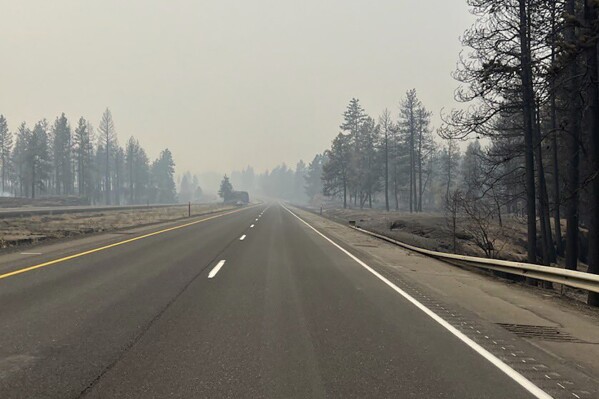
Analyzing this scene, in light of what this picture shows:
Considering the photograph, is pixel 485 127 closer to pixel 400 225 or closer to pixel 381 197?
pixel 400 225

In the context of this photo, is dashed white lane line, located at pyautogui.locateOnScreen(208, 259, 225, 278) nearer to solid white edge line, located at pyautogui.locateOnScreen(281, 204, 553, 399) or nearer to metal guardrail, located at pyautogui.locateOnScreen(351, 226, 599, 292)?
solid white edge line, located at pyautogui.locateOnScreen(281, 204, 553, 399)

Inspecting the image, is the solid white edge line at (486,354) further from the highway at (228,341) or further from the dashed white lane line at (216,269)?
the dashed white lane line at (216,269)

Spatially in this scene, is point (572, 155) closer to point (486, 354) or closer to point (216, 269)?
point (486, 354)

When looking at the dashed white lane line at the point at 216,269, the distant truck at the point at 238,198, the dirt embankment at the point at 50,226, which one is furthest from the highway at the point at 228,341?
the distant truck at the point at 238,198

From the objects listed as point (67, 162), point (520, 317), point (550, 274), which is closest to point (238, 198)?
point (67, 162)

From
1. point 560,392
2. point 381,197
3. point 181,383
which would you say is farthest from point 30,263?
point 381,197

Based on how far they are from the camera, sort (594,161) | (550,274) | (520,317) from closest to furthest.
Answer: (520,317)
(550,274)
(594,161)

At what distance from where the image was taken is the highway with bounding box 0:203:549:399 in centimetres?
371

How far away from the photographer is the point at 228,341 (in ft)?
16.3

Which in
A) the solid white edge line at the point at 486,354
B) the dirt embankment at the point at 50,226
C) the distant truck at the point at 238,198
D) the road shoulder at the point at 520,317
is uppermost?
the distant truck at the point at 238,198

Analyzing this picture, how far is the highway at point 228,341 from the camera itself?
3711 millimetres

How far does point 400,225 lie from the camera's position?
3122 cm

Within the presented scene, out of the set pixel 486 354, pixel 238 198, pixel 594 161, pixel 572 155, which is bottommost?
pixel 486 354

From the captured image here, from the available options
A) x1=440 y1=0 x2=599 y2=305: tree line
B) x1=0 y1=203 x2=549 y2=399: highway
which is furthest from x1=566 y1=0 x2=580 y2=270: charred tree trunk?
x1=0 y1=203 x2=549 y2=399: highway
